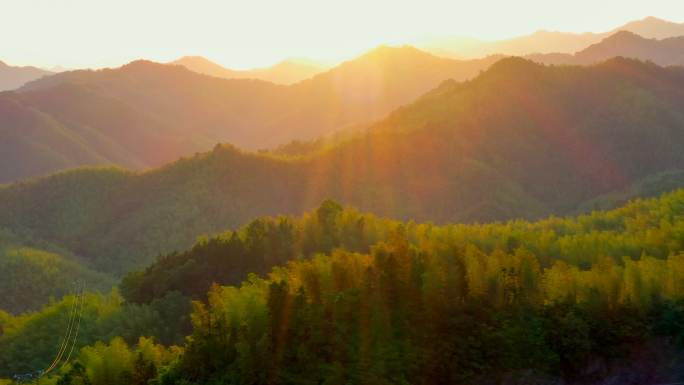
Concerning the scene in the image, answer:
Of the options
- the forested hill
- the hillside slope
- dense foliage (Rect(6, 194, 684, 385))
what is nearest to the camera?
dense foliage (Rect(6, 194, 684, 385))

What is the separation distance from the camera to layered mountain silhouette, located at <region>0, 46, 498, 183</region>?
83825 mm

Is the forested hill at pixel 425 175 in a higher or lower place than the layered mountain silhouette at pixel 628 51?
lower

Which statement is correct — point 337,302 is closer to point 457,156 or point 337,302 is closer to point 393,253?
point 393,253

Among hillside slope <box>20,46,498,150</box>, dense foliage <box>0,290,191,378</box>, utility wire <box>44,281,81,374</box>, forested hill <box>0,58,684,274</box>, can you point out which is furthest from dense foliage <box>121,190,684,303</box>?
hillside slope <box>20,46,498,150</box>

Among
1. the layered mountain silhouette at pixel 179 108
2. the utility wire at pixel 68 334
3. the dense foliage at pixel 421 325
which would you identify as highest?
the layered mountain silhouette at pixel 179 108

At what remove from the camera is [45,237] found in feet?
130

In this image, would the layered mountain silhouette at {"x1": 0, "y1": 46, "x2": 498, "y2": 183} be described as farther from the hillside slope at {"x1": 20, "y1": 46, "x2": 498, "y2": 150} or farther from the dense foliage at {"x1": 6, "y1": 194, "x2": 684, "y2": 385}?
the dense foliage at {"x1": 6, "y1": 194, "x2": 684, "y2": 385}

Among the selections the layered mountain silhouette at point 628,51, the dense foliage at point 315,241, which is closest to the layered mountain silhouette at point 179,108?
the layered mountain silhouette at point 628,51

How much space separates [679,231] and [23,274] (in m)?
27.8

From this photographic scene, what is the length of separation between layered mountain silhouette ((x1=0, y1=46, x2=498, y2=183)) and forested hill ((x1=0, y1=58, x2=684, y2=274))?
39.7 metres

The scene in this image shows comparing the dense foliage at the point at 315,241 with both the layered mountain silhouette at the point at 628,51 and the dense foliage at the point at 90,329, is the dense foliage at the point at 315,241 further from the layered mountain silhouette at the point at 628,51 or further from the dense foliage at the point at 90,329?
the layered mountain silhouette at the point at 628,51

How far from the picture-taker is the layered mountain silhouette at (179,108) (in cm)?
8382

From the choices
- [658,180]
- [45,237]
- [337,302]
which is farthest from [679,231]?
[45,237]

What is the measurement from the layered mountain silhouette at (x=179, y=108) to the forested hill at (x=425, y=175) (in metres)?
39.7
